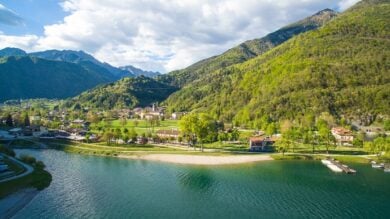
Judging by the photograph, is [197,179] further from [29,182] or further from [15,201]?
[15,201]

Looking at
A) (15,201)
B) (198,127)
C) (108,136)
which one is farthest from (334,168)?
(108,136)

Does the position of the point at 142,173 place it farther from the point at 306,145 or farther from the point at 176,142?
the point at 306,145

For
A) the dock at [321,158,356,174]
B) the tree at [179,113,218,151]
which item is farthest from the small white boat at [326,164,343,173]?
the tree at [179,113,218,151]

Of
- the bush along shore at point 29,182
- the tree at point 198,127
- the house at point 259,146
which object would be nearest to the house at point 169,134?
the tree at point 198,127

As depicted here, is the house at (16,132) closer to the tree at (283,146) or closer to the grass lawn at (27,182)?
the grass lawn at (27,182)

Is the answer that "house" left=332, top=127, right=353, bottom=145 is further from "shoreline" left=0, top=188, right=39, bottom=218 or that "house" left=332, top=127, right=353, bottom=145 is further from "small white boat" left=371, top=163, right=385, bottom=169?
"shoreline" left=0, top=188, right=39, bottom=218
